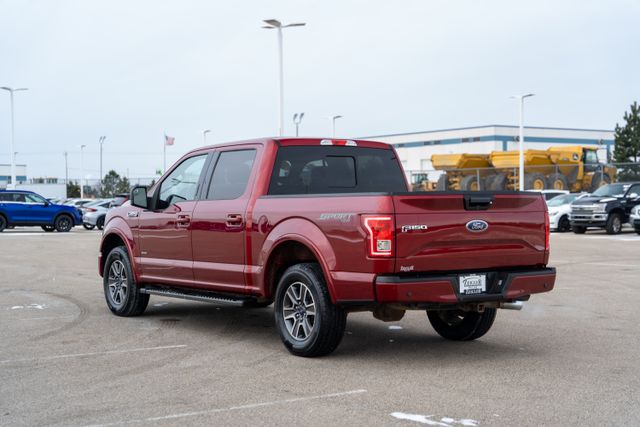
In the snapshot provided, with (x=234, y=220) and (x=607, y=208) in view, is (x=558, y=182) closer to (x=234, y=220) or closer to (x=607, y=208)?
(x=607, y=208)

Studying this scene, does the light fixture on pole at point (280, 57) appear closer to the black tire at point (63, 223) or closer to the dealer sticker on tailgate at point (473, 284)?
the black tire at point (63, 223)

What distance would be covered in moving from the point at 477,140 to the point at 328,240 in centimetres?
8928

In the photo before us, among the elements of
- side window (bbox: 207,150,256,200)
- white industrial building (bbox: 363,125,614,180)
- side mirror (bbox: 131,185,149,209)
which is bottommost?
side mirror (bbox: 131,185,149,209)

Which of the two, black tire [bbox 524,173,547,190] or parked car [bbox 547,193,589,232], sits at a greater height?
black tire [bbox 524,173,547,190]

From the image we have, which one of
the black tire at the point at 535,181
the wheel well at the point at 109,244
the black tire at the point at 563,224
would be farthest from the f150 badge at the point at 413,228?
the black tire at the point at 535,181

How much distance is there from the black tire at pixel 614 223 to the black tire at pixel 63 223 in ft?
70.1

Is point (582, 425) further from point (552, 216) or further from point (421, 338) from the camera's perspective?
point (552, 216)

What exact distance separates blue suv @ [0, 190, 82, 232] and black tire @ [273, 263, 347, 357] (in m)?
29.5

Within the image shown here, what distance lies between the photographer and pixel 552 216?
32688 millimetres

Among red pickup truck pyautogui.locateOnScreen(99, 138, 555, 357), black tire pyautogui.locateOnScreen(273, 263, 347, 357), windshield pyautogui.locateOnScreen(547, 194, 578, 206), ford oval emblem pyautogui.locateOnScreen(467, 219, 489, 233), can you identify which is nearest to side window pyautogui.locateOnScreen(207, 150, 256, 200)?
red pickup truck pyautogui.locateOnScreen(99, 138, 555, 357)

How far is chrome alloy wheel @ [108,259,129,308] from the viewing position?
10305mm

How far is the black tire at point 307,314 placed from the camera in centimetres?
730

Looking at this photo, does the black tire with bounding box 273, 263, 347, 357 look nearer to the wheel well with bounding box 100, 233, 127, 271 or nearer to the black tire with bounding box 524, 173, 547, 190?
the wheel well with bounding box 100, 233, 127, 271

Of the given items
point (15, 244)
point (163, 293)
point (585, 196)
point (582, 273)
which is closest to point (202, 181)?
point (163, 293)
